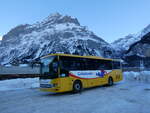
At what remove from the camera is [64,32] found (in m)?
155

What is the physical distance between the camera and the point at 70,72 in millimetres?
10133

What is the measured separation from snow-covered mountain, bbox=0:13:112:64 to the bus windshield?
10382 cm

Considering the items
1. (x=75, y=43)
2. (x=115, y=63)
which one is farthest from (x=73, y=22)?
(x=115, y=63)

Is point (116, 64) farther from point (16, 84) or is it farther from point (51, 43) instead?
point (51, 43)

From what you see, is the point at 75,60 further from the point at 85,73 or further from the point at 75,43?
the point at 75,43

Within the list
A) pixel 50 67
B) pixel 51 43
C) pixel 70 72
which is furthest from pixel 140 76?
pixel 51 43

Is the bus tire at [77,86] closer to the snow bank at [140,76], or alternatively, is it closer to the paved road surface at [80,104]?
the paved road surface at [80,104]

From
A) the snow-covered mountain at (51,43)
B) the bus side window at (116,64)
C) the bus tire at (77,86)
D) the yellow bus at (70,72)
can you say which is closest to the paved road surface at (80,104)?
the yellow bus at (70,72)

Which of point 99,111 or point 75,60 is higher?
point 75,60

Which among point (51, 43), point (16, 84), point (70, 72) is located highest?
point (51, 43)

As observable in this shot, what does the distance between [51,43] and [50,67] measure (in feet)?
413

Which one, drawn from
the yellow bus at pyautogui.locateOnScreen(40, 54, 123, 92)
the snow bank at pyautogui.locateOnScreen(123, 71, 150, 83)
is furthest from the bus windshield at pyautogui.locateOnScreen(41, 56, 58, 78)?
the snow bank at pyautogui.locateOnScreen(123, 71, 150, 83)

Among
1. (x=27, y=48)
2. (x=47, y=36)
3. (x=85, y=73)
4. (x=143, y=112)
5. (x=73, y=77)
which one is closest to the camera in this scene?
(x=143, y=112)

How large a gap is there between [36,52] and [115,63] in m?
121
